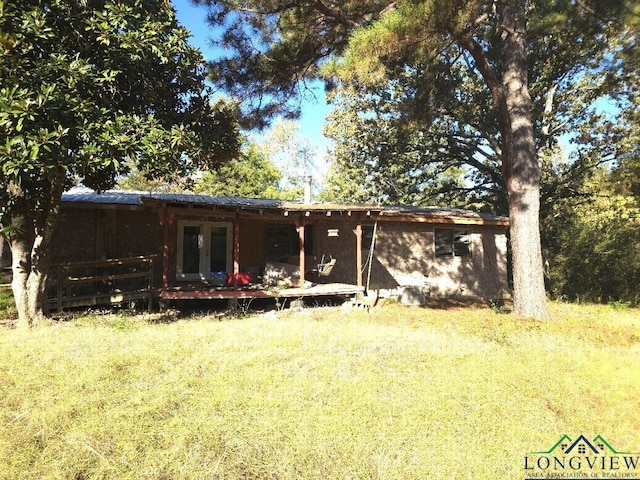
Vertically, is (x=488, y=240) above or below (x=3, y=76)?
below

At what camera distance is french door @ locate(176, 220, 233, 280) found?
12.0 metres

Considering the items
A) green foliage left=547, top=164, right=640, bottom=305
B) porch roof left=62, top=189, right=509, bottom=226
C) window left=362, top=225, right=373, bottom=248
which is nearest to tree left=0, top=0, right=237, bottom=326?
porch roof left=62, top=189, right=509, bottom=226

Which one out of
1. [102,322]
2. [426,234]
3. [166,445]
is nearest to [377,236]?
[426,234]

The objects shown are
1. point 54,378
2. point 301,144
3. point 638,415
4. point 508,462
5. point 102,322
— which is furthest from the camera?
point 301,144

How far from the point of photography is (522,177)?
10.1 metres

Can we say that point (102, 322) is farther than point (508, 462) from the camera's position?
Yes

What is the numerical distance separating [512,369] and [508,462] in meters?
2.42

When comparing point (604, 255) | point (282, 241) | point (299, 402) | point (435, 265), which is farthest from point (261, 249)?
point (604, 255)

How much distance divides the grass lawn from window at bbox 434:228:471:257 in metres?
6.75

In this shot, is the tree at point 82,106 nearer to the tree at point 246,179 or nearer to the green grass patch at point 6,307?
the green grass patch at point 6,307

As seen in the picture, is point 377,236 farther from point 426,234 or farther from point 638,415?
point 638,415

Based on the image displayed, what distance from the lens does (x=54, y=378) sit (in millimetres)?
4734

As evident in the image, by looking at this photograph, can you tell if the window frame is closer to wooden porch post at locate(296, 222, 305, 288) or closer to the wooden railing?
wooden porch post at locate(296, 222, 305, 288)

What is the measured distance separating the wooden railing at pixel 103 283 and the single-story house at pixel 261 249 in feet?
0.11
